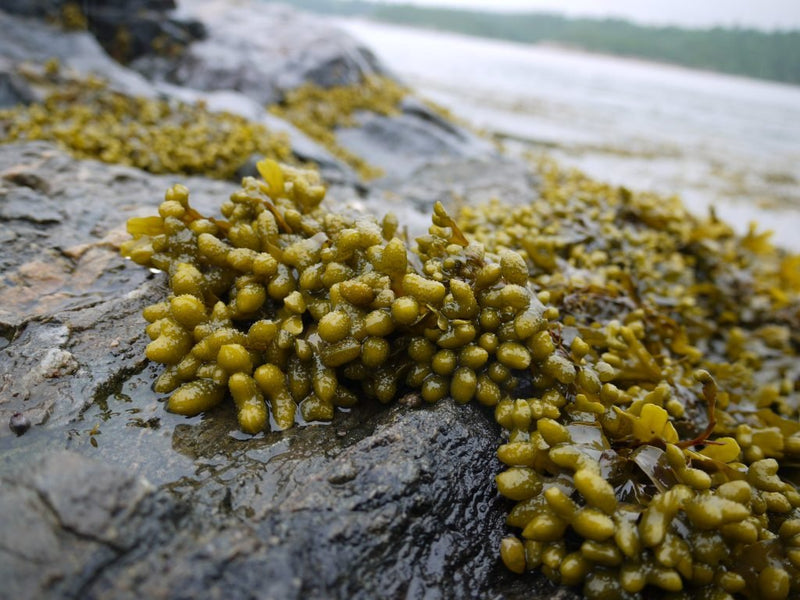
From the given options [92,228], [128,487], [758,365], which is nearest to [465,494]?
[128,487]

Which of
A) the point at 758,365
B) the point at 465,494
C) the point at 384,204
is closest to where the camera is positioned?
the point at 465,494

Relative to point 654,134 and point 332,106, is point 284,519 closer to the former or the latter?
point 332,106

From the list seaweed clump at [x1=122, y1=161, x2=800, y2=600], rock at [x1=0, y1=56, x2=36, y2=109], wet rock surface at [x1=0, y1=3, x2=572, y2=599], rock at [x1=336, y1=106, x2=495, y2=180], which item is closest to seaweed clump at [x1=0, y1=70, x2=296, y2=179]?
rock at [x1=0, y1=56, x2=36, y2=109]

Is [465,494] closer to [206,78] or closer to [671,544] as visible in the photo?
[671,544]

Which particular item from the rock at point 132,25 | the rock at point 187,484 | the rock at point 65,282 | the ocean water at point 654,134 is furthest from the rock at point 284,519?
the rock at point 132,25

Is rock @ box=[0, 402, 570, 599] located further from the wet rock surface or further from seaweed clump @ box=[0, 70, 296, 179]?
seaweed clump @ box=[0, 70, 296, 179]

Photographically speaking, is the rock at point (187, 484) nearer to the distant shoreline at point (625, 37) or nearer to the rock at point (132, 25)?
the rock at point (132, 25)

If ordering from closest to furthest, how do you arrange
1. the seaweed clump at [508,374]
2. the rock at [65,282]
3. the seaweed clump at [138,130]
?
the seaweed clump at [508,374], the rock at [65,282], the seaweed clump at [138,130]

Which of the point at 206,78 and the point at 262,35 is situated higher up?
the point at 262,35
